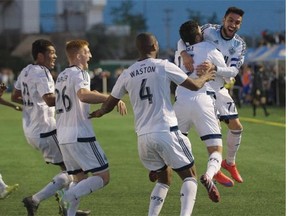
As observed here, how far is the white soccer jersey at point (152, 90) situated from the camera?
10539mm

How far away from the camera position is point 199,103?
12.6 meters

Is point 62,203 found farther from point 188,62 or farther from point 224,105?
point 224,105

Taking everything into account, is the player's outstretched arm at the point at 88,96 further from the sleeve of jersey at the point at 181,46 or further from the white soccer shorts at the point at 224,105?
the white soccer shorts at the point at 224,105

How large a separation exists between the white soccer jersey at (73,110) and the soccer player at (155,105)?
0.34 m

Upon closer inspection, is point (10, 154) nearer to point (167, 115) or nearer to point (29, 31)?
point (167, 115)

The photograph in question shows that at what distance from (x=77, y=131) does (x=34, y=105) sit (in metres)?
1.58

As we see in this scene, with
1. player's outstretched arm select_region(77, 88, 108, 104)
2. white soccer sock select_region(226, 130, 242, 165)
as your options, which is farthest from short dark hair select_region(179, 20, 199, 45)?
player's outstretched arm select_region(77, 88, 108, 104)

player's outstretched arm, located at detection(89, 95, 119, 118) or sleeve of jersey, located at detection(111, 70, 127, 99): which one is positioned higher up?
sleeve of jersey, located at detection(111, 70, 127, 99)

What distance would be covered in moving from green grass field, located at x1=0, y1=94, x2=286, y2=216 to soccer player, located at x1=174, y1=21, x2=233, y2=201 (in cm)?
87

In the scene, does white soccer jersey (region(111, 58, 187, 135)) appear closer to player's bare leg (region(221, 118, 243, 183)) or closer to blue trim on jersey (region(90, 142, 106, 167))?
blue trim on jersey (region(90, 142, 106, 167))

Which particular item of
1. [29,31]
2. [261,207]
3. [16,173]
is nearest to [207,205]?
[261,207]

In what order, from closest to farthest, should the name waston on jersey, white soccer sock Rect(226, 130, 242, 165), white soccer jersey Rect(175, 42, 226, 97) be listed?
the name waston on jersey < white soccer jersey Rect(175, 42, 226, 97) < white soccer sock Rect(226, 130, 242, 165)

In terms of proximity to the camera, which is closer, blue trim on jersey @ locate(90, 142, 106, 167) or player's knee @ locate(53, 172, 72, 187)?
blue trim on jersey @ locate(90, 142, 106, 167)

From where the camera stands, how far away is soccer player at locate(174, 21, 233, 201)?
12586mm
